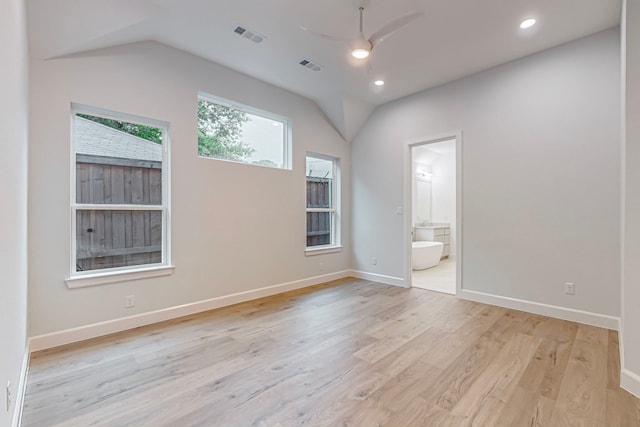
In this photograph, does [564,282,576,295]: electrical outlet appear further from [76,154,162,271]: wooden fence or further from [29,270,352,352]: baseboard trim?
[76,154,162,271]: wooden fence

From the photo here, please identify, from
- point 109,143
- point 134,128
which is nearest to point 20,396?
point 109,143

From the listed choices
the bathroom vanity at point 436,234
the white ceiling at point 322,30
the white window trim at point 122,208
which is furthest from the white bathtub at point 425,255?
the white window trim at point 122,208

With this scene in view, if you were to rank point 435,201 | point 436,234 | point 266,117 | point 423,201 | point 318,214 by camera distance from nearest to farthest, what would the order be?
point 266,117
point 318,214
point 436,234
point 423,201
point 435,201

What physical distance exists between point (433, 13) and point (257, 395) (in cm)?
349

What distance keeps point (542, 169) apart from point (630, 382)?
7.53 feet

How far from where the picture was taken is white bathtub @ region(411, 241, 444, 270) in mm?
6062

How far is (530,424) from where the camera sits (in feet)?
5.51

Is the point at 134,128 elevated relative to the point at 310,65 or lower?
lower

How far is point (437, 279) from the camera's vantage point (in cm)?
533

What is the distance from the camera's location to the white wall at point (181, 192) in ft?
8.56

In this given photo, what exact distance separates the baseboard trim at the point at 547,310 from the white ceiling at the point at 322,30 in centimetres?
297

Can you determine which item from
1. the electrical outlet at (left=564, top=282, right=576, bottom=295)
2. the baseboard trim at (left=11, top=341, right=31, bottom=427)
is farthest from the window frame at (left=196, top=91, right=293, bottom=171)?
the electrical outlet at (left=564, top=282, right=576, bottom=295)

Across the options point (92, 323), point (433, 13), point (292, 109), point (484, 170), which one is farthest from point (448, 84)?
point (92, 323)

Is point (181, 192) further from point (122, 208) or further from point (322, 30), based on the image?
point (322, 30)
